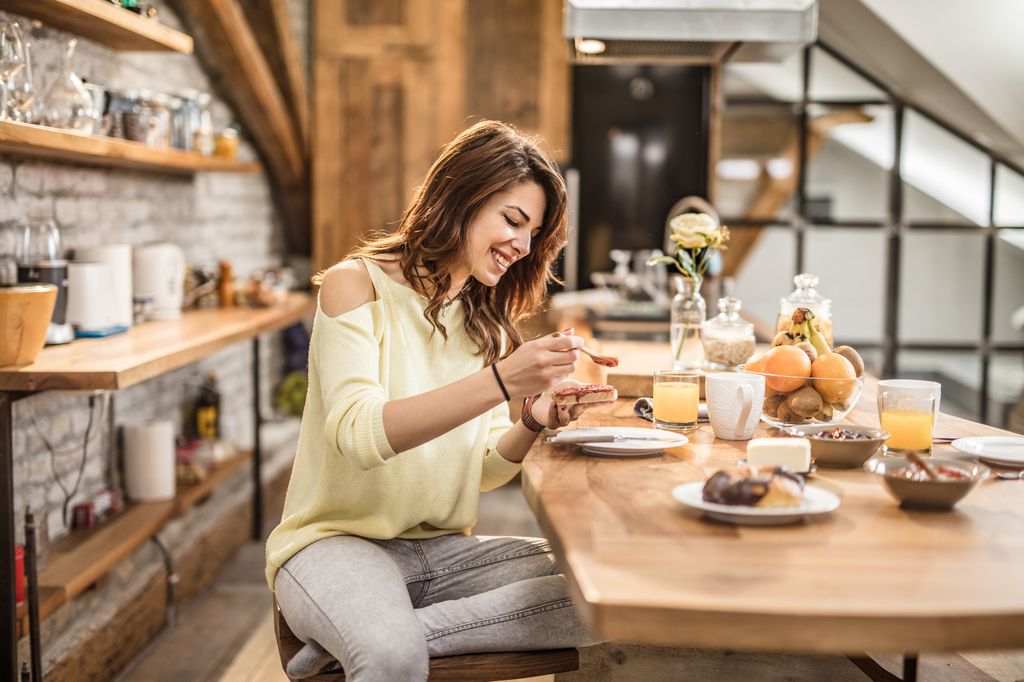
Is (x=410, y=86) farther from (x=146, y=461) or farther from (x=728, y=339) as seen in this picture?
(x=728, y=339)

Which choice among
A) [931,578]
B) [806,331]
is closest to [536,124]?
[806,331]

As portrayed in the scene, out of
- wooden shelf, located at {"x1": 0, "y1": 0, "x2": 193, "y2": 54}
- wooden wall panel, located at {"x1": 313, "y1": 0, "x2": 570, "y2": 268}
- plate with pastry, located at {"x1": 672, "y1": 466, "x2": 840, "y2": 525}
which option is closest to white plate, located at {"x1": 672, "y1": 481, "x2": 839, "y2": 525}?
plate with pastry, located at {"x1": 672, "y1": 466, "x2": 840, "y2": 525}

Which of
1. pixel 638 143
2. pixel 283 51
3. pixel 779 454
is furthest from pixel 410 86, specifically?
pixel 779 454

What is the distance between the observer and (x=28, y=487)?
9.16ft

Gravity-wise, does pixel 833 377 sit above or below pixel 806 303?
below

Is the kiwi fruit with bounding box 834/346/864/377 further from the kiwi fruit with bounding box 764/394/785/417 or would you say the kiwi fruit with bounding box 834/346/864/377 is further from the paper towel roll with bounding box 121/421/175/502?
the paper towel roll with bounding box 121/421/175/502

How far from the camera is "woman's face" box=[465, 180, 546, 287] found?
1.91 m

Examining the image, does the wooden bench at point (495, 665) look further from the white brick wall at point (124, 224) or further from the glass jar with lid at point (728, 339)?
the white brick wall at point (124, 224)

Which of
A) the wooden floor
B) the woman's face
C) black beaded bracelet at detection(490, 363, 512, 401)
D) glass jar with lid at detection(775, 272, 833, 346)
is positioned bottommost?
the wooden floor

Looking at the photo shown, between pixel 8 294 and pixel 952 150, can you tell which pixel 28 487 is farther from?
pixel 952 150

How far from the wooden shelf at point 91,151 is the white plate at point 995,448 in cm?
194

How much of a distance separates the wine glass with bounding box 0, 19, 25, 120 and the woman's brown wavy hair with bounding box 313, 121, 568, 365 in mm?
967

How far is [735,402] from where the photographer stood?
1.75m

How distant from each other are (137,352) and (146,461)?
824mm
